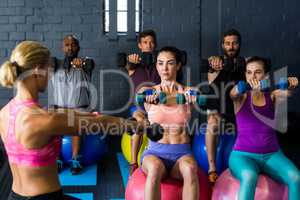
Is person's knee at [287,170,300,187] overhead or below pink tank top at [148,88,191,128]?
below

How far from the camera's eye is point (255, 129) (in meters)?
2.52

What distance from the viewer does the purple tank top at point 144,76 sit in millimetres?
3725

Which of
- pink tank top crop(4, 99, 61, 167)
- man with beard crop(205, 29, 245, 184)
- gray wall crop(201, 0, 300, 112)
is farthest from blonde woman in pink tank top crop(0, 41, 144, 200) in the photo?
gray wall crop(201, 0, 300, 112)

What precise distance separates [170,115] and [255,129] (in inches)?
19.9

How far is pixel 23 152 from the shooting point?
1643mm

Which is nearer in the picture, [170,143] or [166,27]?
[170,143]

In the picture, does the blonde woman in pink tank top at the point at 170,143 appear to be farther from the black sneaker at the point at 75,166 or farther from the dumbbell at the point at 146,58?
the black sneaker at the point at 75,166

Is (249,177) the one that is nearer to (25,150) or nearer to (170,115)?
(170,115)

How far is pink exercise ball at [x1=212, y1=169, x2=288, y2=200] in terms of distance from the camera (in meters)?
2.38

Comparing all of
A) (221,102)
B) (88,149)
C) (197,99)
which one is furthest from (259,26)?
(197,99)

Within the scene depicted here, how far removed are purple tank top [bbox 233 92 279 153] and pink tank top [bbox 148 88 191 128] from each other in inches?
12.7

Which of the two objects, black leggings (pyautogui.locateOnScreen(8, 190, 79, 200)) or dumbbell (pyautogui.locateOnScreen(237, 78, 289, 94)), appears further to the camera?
dumbbell (pyautogui.locateOnScreen(237, 78, 289, 94))

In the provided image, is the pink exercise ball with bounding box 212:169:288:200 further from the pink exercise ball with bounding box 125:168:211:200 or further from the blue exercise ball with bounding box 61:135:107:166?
the blue exercise ball with bounding box 61:135:107:166

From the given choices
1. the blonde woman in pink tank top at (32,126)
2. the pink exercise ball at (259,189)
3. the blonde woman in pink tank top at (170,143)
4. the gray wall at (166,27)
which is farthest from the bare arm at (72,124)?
the gray wall at (166,27)
